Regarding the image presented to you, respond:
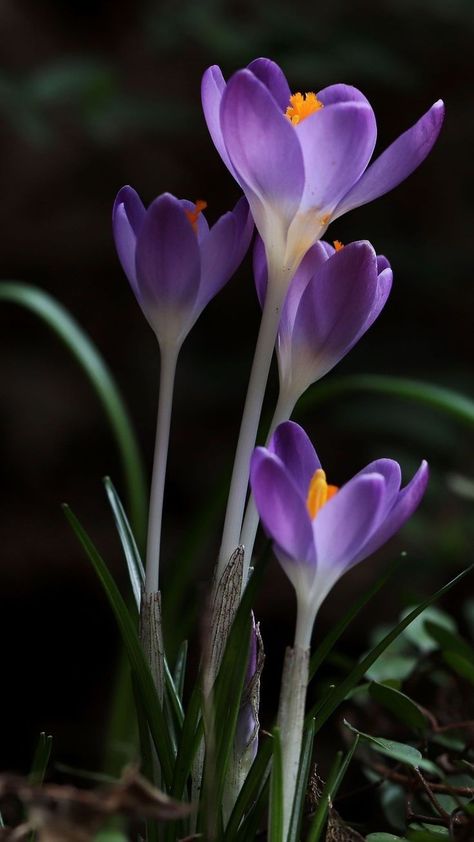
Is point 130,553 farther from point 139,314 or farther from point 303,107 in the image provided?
point 139,314

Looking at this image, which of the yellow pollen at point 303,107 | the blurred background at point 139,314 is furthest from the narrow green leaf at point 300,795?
the blurred background at point 139,314

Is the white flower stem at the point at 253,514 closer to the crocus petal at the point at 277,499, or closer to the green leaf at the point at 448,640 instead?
the crocus petal at the point at 277,499

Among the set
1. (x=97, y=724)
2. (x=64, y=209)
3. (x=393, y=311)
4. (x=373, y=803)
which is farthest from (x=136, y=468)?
(x=64, y=209)

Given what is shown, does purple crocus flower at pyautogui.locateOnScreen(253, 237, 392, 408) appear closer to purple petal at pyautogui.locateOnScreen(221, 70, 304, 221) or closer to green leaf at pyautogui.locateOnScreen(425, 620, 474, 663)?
purple petal at pyautogui.locateOnScreen(221, 70, 304, 221)

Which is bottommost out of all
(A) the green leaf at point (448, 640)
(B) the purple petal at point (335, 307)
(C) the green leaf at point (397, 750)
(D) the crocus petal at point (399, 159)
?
(C) the green leaf at point (397, 750)

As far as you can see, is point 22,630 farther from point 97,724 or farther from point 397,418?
point 397,418

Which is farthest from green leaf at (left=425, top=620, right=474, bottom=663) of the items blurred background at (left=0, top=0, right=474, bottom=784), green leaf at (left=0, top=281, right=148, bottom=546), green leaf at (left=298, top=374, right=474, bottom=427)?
blurred background at (left=0, top=0, right=474, bottom=784)

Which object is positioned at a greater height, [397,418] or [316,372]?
[397,418]
